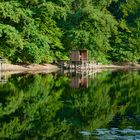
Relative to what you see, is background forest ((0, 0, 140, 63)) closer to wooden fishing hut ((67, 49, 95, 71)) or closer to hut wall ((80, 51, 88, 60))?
wooden fishing hut ((67, 49, 95, 71))

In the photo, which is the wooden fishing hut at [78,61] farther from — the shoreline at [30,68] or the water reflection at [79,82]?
the water reflection at [79,82]

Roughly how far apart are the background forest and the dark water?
80.0 feet

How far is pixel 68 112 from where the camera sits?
2567cm

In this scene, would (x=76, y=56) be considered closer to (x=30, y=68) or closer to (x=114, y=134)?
(x=30, y=68)

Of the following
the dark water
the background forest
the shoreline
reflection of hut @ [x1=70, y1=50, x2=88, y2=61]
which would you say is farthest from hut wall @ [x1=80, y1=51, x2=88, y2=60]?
the dark water

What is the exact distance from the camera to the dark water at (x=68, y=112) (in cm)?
1980

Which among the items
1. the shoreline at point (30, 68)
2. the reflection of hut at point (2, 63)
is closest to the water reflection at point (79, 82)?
the reflection of hut at point (2, 63)

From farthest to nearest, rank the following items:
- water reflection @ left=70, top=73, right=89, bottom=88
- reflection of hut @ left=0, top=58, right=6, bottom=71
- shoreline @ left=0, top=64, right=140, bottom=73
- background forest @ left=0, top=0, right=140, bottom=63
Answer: background forest @ left=0, top=0, right=140, bottom=63
shoreline @ left=0, top=64, right=140, bottom=73
reflection of hut @ left=0, top=58, right=6, bottom=71
water reflection @ left=70, top=73, right=89, bottom=88

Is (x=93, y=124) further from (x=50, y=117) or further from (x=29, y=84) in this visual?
(x=29, y=84)

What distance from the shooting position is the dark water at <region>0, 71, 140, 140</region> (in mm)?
19797

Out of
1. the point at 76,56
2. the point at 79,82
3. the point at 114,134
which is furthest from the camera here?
the point at 76,56

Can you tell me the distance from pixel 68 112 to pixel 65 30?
53.5m

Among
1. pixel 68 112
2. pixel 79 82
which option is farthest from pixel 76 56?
pixel 68 112

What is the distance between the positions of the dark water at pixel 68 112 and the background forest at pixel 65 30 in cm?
2439
